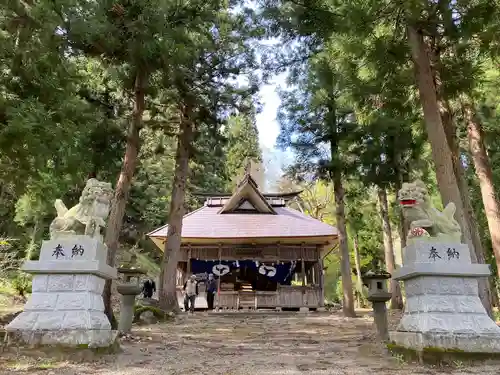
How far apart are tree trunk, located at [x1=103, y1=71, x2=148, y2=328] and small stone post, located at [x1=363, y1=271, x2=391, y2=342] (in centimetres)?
522

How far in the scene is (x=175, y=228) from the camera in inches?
486

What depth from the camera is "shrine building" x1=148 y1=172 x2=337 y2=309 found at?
15797 mm

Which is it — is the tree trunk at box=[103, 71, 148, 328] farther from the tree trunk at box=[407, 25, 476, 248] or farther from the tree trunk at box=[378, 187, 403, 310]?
the tree trunk at box=[378, 187, 403, 310]

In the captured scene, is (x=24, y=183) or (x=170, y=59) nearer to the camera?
(x=24, y=183)

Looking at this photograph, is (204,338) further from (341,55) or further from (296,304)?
(296,304)

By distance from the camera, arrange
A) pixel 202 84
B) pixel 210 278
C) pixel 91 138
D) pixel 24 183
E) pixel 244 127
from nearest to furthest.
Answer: pixel 24 183, pixel 91 138, pixel 202 84, pixel 210 278, pixel 244 127

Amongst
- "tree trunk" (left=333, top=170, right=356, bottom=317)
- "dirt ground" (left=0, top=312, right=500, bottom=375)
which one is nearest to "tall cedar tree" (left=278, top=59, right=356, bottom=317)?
"tree trunk" (left=333, top=170, right=356, bottom=317)

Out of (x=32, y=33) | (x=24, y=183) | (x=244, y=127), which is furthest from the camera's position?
(x=244, y=127)

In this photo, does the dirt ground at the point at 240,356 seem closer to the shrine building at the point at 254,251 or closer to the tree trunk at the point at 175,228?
the tree trunk at the point at 175,228

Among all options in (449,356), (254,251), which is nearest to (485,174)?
(449,356)

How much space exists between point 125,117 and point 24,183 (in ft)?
13.3

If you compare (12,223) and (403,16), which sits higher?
(403,16)

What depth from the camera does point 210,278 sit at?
17234 millimetres

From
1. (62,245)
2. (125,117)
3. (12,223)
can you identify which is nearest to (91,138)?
(125,117)
